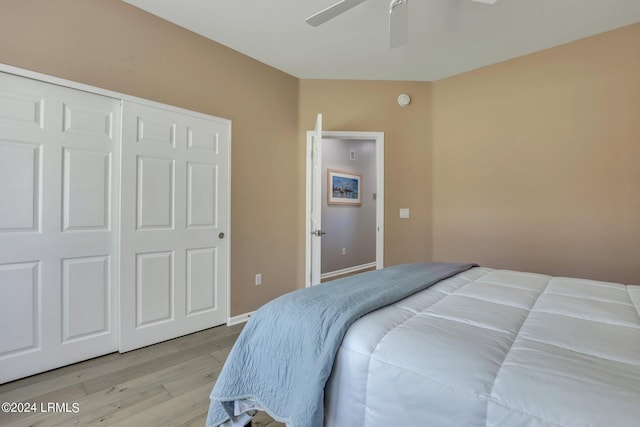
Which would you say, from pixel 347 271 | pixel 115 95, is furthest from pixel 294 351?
pixel 347 271

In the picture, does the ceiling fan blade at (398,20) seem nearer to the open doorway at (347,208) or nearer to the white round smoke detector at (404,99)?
the white round smoke detector at (404,99)

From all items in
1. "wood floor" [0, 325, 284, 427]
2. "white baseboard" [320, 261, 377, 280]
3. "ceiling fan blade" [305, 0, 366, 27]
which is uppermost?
"ceiling fan blade" [305, 0, 366, 27]

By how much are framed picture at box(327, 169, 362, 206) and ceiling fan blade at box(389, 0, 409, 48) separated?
274 centimetres

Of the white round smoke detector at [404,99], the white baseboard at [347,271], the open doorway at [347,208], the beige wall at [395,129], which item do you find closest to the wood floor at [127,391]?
the beige wall at [395,129]

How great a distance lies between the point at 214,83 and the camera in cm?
269

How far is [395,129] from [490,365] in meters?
2.94

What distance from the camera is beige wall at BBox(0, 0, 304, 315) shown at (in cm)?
191

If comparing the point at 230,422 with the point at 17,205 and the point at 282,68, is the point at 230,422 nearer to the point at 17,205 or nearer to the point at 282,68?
the point at 17,205

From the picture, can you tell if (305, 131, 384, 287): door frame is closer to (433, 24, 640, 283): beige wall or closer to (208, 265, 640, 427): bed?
(433, 24, 640, 283): beige wall

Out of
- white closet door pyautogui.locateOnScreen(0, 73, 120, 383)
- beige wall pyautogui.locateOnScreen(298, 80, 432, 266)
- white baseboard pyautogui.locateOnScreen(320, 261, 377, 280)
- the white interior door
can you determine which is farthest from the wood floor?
white baseboard pyautogui.locateOnScreen(320, 261, 377, 280)

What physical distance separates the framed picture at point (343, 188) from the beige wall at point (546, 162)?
67.6 inches

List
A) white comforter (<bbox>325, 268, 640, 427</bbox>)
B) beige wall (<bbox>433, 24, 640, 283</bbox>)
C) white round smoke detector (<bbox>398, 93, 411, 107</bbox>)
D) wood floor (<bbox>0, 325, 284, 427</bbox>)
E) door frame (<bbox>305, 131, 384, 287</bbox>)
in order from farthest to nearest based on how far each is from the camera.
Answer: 1. white round smoke detector (<bbox>398, 93, 411, 107</bbox>)
2. door frame (<bbox>305, 131, 384, 287</bbox>)
3. beige wall (<bbox>433, 24, 640, 283</bbox>)
4. wood floor (<bbox>0, 325, 284, 427</bbox>)
5. white comforter (<bbox>325, 268, 640, 427</bbox>)

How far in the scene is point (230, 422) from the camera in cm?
123

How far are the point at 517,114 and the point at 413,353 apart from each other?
9.67 feet
